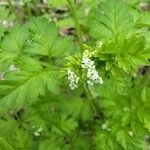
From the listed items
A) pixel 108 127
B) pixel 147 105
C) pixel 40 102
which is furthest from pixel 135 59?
pixel 40 102

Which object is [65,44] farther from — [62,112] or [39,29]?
[62,112]

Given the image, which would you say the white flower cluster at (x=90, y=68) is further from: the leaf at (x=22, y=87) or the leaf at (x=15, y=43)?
the leaf at (x=15, y=43)

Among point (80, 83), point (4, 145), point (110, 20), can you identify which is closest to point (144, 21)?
point (110, 20)

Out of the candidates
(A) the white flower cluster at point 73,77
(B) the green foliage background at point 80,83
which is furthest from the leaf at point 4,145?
(A) the white flower cluster at point 73,77

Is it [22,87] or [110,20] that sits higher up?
[110,20]

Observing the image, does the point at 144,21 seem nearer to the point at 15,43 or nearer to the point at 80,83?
the point at 80,83

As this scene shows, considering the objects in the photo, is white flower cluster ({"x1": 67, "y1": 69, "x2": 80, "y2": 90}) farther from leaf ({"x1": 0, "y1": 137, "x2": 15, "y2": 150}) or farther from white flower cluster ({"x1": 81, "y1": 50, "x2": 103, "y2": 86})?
leaf ({"x1": 0, "y1": 137, "x2": 15, "y2": 150})

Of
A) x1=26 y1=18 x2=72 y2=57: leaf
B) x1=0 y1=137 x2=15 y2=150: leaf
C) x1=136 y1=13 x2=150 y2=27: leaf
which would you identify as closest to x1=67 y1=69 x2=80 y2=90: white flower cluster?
x1=26 y1=18 x2=72 y2=57: leaf
